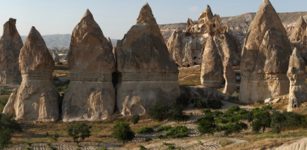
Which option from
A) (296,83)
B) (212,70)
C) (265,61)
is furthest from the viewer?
(212,70)

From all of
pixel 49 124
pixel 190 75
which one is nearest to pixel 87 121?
pixel 49 124

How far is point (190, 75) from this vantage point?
53.8m

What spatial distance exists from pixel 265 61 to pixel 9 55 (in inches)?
1077

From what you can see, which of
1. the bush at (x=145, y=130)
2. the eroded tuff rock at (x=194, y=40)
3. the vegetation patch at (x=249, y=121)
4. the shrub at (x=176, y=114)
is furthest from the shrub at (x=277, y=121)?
Result: the eroded tuff rock at (x=194, y=40)

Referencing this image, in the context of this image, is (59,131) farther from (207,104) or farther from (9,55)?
(9,55)

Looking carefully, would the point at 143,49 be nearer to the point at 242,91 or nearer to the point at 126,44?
the point at 126,44

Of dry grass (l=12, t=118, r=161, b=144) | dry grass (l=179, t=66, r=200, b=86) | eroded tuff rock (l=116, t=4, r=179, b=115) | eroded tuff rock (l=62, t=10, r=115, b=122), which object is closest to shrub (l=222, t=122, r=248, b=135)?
dry grass (l=12, t=118, r=161, b=144)

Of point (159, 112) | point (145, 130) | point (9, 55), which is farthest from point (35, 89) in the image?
point (9, 55)

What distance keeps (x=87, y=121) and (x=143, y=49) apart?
518 cm

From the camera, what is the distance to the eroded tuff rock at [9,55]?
2090 inches

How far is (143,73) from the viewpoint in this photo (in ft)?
108

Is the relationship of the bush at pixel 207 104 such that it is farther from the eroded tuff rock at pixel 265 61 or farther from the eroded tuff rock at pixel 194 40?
the eroded tuff rock at pixel 194 40

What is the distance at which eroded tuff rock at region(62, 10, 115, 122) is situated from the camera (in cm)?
3247

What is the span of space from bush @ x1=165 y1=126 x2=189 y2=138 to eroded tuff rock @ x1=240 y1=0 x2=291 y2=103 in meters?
7.77
